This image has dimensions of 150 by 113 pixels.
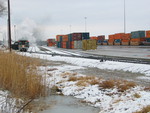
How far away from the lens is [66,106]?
6.61 m

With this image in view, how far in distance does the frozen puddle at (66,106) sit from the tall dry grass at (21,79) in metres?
0.56

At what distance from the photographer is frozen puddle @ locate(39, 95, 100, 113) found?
614 centimetres

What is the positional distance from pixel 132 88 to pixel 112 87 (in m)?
0.74

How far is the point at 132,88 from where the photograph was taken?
7.36 meters

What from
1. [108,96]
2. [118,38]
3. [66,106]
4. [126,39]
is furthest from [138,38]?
[66,106]

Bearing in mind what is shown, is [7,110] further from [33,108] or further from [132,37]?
[132,37]

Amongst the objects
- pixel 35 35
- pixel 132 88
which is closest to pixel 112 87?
pixel 132 88

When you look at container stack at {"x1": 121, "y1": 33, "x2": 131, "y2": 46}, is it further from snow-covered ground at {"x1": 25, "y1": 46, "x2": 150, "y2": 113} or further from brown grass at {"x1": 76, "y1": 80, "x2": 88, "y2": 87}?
brown grass at {"x1": 76, "y1": 80, "x2": 88, "y2": 87}

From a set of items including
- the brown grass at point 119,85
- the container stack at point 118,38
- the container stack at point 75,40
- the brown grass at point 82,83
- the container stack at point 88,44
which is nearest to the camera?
the brown grass at point 119,85

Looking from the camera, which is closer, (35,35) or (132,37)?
(132,37)

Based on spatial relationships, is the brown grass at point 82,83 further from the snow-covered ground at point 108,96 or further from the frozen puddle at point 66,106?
the frozen puddle at point 66,106

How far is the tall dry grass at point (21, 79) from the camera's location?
7.04 metres

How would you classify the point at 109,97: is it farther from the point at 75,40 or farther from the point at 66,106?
the point at 75,40

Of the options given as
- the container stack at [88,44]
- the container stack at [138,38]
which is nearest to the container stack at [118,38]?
the container stack at [138,38]
